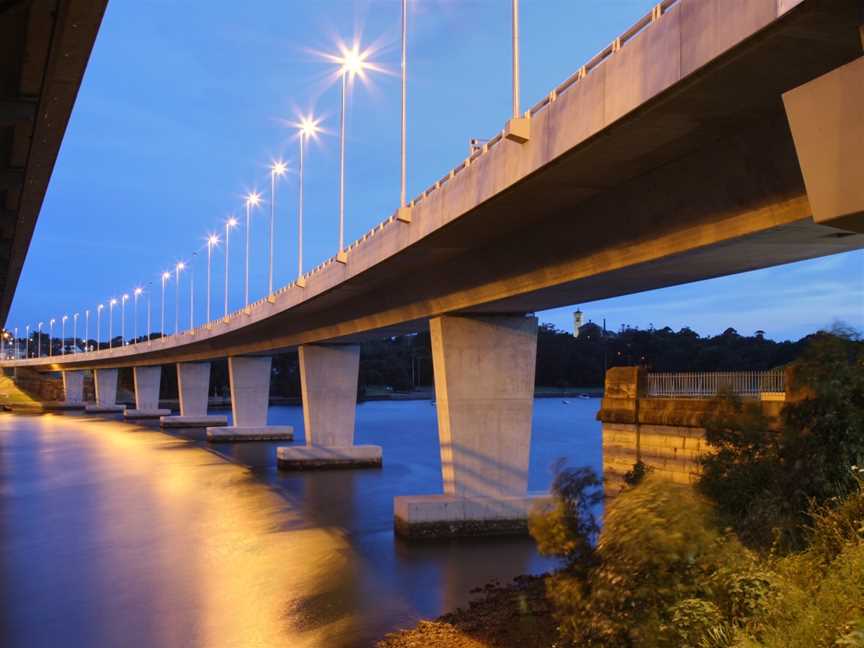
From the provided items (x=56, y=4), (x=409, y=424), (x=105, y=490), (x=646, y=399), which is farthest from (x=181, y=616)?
(x=409, y=424)

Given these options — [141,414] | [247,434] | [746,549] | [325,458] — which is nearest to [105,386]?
[141,414]

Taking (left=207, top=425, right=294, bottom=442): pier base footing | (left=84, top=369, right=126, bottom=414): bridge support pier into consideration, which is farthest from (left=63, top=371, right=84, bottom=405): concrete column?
(left=207, top=425, right=294, bottom=442): pier base footing

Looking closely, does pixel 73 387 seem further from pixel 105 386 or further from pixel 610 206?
pixel 610 206

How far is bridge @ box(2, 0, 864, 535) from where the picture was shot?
8.40m

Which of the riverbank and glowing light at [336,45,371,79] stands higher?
glowing light at [336,45,371,79]

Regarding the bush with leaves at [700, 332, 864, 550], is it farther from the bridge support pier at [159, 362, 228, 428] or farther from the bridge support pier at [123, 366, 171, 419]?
the bridge support pier at [123, 366, 171, 419]

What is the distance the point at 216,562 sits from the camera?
23234 mm

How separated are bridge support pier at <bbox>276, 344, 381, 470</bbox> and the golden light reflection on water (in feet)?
10.8

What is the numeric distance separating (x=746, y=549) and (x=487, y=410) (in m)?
17.6

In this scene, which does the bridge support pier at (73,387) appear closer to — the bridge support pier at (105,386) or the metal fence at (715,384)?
the bridge support pier at (105,386)

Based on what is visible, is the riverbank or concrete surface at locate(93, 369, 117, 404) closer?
the riverbank

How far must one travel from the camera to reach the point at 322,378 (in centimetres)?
4747

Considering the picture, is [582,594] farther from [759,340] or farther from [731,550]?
[759,340]

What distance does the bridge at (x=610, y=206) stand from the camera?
840cm
